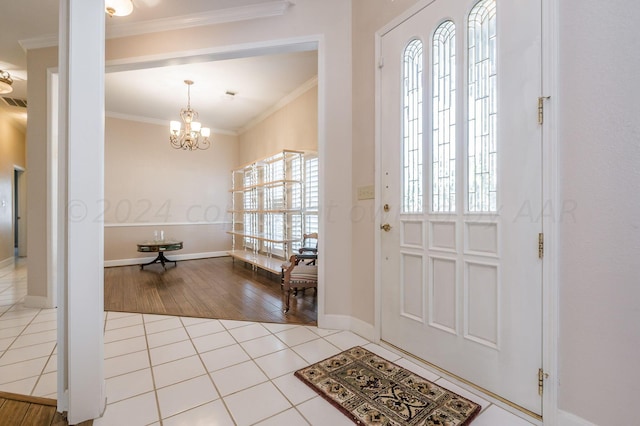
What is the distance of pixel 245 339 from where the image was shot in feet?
7.84

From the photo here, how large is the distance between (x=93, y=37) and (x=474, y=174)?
2.24 meters

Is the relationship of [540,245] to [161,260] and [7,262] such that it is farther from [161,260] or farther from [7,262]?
[7,262]

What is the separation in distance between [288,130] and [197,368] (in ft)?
13.0

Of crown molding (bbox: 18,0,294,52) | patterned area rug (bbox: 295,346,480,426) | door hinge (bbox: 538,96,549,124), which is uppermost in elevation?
crown molding (bbox: 18,0,294,52)

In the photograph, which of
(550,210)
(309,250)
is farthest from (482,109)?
(309,250)

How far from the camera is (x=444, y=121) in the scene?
74.5 inches

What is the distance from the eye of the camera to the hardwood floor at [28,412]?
1.44 metres

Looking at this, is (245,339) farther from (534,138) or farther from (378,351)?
(534,138)

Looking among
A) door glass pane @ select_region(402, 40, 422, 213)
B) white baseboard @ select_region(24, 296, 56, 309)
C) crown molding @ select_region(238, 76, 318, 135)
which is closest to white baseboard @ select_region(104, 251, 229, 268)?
white baseboard @ select_region(24, 296, 56, 309)

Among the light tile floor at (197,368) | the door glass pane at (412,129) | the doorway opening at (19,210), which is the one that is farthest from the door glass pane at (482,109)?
the doorway opening at (19,210)

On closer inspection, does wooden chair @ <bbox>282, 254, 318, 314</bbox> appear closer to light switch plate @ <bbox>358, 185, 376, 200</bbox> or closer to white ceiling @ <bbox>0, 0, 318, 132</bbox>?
light switch plate @ <bbox>358, 185, 376, 200</bbox>

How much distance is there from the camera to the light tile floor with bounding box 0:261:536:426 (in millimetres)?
1502

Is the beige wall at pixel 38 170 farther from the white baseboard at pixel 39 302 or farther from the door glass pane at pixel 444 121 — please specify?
the door glass pane at pixel 444 121

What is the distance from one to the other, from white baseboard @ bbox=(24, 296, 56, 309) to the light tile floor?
0.24 meters
